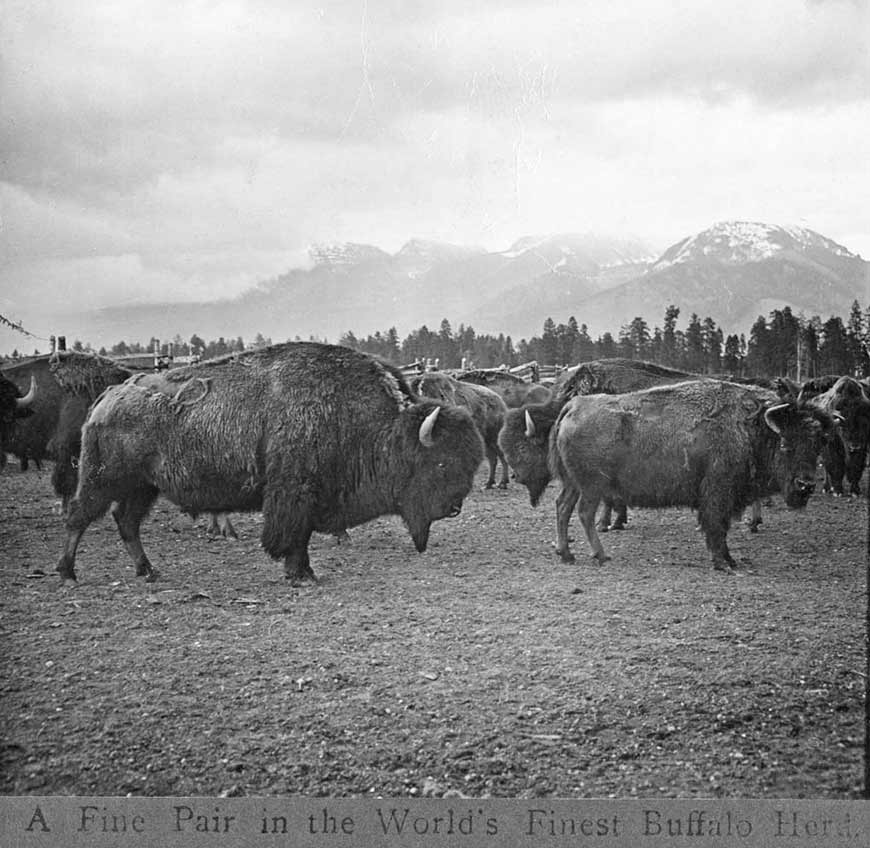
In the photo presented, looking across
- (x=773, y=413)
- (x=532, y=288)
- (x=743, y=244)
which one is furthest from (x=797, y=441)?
(x=532, y=288)

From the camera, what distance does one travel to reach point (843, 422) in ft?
13.9

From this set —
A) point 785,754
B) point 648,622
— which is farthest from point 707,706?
point 648,622

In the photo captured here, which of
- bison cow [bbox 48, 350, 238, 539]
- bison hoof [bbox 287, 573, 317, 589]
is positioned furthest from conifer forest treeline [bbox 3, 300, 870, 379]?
bison hoof [bbox 287, 573, 317, 589]

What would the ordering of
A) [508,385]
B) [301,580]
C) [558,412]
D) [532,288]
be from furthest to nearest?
[508,385], [558,412], [301,580], [532,288]

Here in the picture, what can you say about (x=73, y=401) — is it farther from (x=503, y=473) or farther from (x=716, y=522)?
(x=716, y=522)

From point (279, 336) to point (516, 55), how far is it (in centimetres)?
200

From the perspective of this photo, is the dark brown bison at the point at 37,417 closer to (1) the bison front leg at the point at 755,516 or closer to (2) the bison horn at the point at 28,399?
(2) the bison horn at the point at 28,399

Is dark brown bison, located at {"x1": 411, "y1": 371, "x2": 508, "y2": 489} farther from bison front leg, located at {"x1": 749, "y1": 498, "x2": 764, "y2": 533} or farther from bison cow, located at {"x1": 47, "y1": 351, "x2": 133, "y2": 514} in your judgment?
bison cow, located at {"x1": 47, "y1": 351, "x2": 133, "y2": 514}

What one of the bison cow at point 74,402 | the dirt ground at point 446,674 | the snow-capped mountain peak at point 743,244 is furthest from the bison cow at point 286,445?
the snow-capped mountain peak at point 743,244

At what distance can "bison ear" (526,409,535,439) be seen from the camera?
4.43 m

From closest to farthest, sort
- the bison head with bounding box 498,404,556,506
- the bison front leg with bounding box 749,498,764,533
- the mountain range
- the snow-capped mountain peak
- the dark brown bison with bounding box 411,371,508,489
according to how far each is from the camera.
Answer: the snow-capped mountain peak
the mountain range
the bison front leg with bounding box 749,498,764,533
the bison head with bounding box 498,404,556,506
the dark brown bison with bounding box 411,371,508,489

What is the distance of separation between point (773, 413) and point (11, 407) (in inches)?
181

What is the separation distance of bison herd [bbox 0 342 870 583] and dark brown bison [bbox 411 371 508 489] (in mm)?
24

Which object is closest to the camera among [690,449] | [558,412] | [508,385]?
[558,412]
